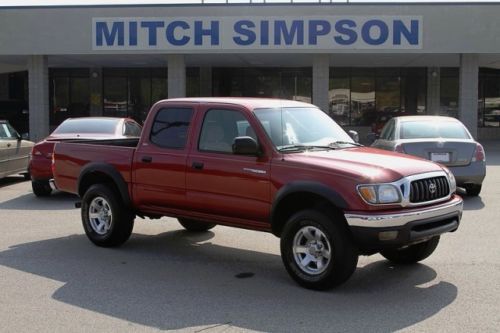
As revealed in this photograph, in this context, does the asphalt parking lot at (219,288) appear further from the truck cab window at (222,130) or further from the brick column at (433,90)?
the brick column at (433,90)

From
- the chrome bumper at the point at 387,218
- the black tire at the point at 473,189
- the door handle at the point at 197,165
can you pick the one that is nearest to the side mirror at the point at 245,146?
the door handle at the point at 197,165

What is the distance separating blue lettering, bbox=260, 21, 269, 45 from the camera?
2269 centimetres

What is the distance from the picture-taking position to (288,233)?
6078 mm

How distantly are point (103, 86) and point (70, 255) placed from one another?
81.7 ft

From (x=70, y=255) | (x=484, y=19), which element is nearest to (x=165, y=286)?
(x=70, y=255)

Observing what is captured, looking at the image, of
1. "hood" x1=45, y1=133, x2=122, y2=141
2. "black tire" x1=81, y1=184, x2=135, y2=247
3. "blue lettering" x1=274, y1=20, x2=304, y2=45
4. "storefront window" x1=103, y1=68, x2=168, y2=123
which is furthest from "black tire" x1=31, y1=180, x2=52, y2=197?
"storefront window" x1=103, y1=68, x2=168, y2=123

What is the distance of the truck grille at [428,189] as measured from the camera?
230 inches

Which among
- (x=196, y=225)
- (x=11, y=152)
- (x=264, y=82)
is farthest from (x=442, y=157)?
(x=264, y=82)

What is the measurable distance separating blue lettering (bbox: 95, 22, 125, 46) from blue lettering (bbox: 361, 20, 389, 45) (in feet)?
28.8

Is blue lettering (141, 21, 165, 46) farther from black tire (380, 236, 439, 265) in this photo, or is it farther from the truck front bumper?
the truck front bumper

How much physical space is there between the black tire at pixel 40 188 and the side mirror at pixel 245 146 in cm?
682

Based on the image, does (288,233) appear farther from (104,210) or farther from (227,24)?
(227,24)

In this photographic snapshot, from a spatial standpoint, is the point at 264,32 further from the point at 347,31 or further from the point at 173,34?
the point at 173,34

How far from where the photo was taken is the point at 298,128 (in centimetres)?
681
